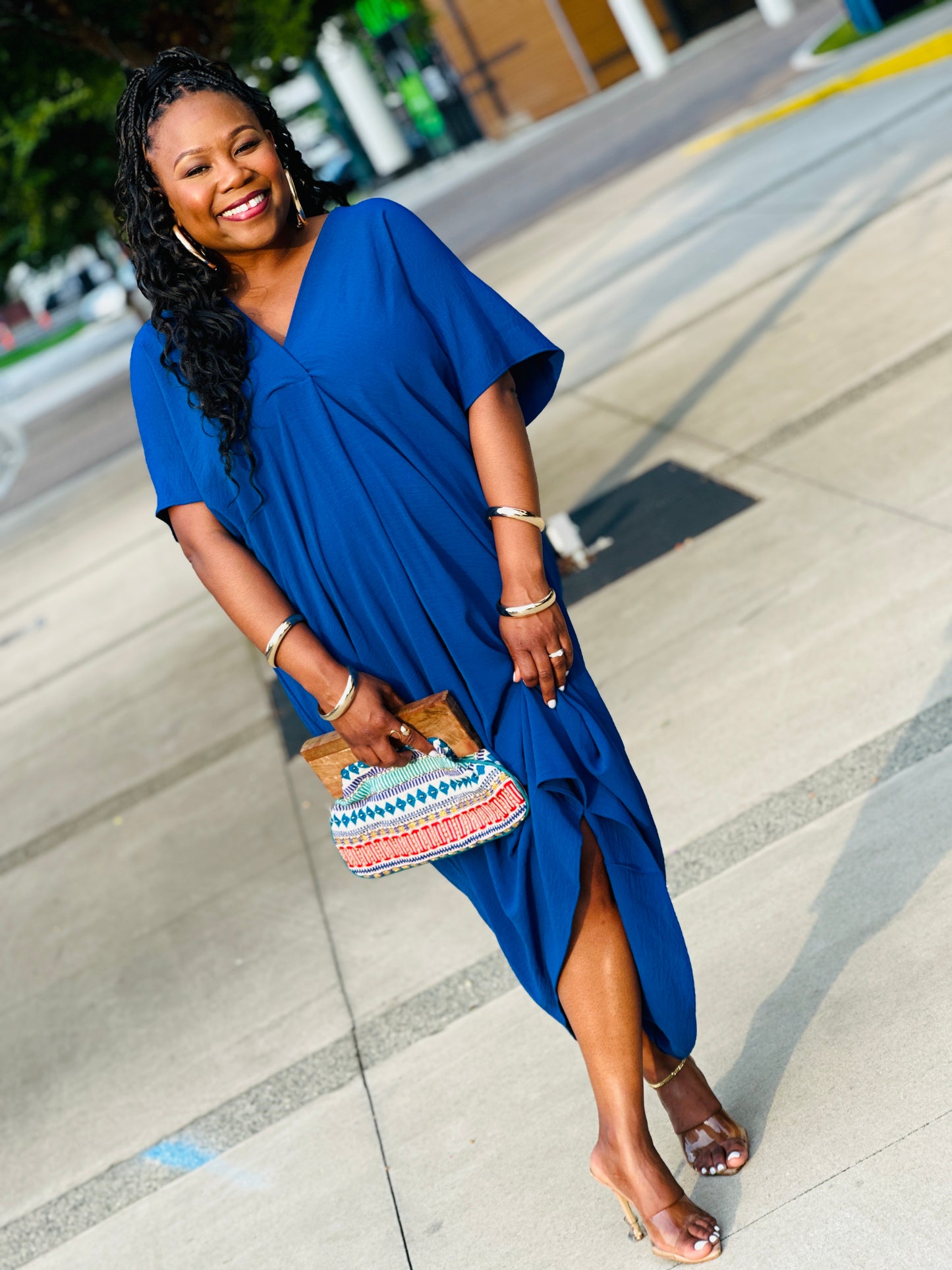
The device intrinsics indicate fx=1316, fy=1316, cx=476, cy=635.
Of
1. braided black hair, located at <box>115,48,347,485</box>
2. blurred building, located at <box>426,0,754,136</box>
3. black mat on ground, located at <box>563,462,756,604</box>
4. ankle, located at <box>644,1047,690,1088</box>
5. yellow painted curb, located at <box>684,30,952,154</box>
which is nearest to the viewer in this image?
braided black hair, located at <box>115,48,347,485</box>

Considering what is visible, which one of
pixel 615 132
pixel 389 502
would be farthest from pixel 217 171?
pixel 615 132

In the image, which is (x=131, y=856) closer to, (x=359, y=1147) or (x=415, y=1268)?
(x=359, y=1147)

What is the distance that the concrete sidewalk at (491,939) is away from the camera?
7.87 feet

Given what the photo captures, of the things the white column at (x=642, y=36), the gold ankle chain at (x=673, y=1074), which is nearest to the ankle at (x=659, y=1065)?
the gold ankle chain at (x=673, y=1074)

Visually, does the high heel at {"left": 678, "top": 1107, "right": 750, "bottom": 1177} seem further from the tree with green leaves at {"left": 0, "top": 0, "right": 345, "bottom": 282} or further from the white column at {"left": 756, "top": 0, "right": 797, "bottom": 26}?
the white column at {"left": 756, "top": 0, "right": 797, "bottom": 26}

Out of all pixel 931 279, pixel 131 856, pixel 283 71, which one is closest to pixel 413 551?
pixel 131 856

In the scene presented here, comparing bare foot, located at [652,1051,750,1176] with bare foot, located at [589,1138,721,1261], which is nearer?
bare foot, located at [589,1138,721,1261]

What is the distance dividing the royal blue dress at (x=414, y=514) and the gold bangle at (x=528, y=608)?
5 centimetres

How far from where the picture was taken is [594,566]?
207 inches

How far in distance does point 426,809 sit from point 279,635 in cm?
36

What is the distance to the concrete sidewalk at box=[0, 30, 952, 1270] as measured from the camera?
240 cm

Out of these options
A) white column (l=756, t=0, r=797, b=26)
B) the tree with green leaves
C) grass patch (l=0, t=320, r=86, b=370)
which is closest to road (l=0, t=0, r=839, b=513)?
white column (l=756, t=0, r=797, b=26)

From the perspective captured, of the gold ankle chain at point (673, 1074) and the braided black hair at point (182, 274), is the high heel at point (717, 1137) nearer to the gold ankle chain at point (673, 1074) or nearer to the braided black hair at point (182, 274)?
the gold ankle chain at point (673, 1074)

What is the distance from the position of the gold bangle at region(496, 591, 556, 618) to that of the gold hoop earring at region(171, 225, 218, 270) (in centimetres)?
70
